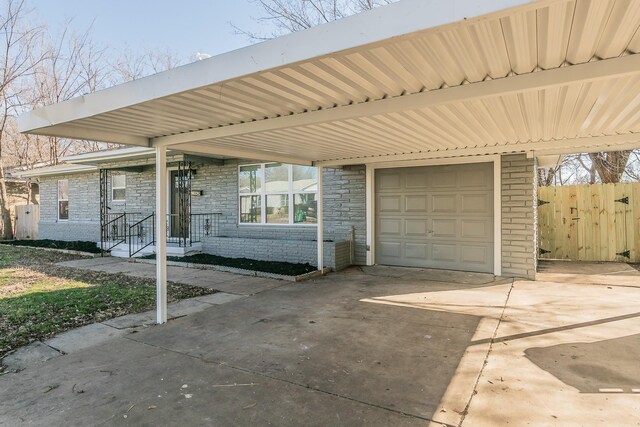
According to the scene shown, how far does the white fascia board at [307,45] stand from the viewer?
1.84 meters

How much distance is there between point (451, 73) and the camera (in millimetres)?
2744

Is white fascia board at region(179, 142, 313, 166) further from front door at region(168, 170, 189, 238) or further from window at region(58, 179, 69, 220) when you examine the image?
window at region(58, 179, 69, 220)

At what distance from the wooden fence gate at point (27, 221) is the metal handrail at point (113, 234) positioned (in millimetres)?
6774

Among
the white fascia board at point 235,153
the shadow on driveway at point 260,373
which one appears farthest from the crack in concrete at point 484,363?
the white fascia board at point 235,153

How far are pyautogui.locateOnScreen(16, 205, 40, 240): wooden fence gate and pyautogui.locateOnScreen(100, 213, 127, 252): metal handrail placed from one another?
6.77m

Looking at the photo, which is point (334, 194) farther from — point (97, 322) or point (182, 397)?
point (182, 397)

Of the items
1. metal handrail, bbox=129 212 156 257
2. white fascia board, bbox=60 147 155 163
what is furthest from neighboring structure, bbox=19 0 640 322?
metal handrail, bbox=129 212 156 257

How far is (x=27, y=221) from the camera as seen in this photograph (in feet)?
55.2

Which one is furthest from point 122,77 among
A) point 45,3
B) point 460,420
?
point 460,420

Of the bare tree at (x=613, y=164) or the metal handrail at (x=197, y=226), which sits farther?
the bare tree at (x=613, y=164)

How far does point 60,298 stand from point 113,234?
6.85 metres

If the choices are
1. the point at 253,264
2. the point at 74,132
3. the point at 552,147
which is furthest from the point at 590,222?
the point at 74,132

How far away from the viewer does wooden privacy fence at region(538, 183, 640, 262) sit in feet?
29.1

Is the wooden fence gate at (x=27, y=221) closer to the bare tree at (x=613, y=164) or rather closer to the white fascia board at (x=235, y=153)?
the white fascia board at (x=235, y=153)
